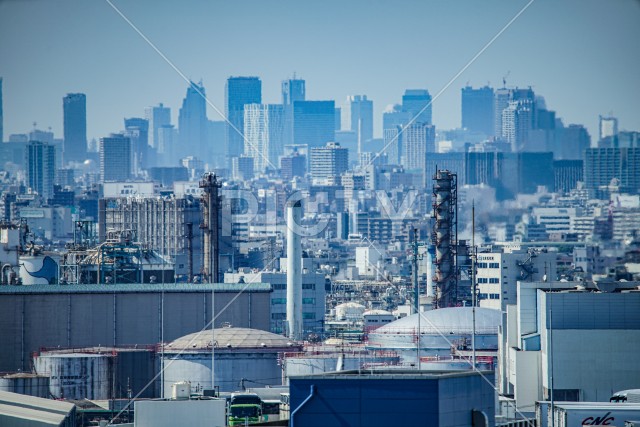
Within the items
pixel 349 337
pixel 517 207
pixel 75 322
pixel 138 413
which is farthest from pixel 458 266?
pixel 138 413

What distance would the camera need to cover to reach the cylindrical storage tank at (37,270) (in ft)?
193

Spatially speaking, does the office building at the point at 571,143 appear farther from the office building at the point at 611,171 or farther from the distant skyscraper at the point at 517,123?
the distant skyscraper at the point at 517,123

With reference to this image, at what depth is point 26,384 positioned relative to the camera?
39.2 meters

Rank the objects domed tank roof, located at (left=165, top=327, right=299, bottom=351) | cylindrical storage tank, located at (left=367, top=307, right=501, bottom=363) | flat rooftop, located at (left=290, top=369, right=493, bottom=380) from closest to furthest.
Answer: flat rooftop, located at (left=290, top=369, right=493, bottom=380)
domed tank roof, located at (left=165, top=327, right=299, bottom=351)
cylindrical storage tank, located at (left=367, top=307, right=501, bottom=363)

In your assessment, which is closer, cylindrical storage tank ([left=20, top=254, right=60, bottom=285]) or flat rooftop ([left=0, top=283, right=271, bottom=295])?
flat rooftop ([left=0, top=283, right=271, bottom=295])

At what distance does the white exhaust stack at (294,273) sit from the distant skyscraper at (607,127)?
14674 mm

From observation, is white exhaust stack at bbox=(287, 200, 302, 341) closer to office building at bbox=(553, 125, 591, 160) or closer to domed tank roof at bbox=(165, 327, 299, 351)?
domed tank roof at bbox=(165, 327, 299, 351)

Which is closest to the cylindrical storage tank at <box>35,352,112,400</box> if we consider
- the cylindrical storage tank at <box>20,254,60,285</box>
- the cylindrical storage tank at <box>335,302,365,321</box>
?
the cylindrical storage tank at <box>20,254,60,285</box>

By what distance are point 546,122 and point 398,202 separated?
180 feet

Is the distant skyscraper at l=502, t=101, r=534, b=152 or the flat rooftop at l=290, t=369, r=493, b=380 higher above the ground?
the distant skyscraper at l=502, t=101, r=534, b=152

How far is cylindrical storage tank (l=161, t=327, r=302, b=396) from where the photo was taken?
4269 cm

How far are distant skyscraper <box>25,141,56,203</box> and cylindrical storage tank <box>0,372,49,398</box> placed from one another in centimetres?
12727

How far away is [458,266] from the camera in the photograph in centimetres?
6269

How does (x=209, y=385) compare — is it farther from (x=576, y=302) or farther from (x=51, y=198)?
(x=51, y=198)
